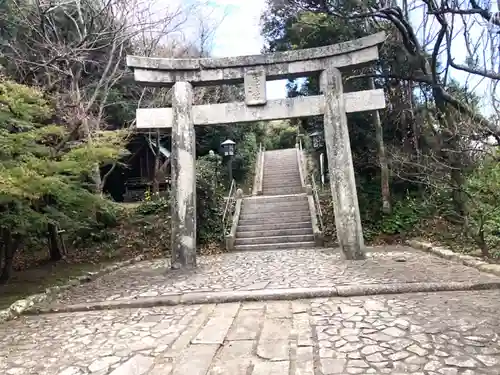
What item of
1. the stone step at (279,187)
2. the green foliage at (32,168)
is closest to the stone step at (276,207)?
the stone step at (279,187)

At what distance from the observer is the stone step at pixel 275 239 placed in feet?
38.7

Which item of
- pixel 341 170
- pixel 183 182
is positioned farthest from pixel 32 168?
pixel 341 170

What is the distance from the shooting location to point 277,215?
13.4m

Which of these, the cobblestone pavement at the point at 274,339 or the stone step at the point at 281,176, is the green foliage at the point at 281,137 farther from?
the cobblestone pavement at the point at 274,339

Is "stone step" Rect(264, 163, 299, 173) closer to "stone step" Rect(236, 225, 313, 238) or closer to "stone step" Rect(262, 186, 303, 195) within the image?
"stone step" Rect(262, 186, 303, 195)

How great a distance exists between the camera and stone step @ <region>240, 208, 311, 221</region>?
13.1 metres

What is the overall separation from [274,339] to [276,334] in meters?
0.15

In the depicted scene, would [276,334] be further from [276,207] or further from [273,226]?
[276,207]

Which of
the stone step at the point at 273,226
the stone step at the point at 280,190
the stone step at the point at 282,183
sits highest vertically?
the stone step at the point at 282,183

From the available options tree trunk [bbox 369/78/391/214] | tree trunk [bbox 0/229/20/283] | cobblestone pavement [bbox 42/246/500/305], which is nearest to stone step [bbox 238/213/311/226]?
tree trunk [bbox 369/78/391/214]

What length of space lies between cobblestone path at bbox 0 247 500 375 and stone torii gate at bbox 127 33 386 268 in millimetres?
1664

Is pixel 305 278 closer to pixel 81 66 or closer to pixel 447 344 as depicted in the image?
pixel 447 344

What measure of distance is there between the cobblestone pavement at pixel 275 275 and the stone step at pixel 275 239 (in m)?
2.29

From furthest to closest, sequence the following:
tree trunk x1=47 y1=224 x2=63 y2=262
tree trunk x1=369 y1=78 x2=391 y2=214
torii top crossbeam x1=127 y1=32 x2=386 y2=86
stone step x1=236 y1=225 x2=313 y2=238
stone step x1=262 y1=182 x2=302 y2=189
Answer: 1. stone step x1=262 y1=182 x2=302 y2=189
2. tree trunk x1=369 y1=78 x2=391 y2=214
3. stone step x1=236 y1=225 x2=313 y2=238
4. tree trunk x1=47 y1=224 x2=63 y2=262
5. torii top crossbeam x1=127 y1=32 x2=386 y2=86
